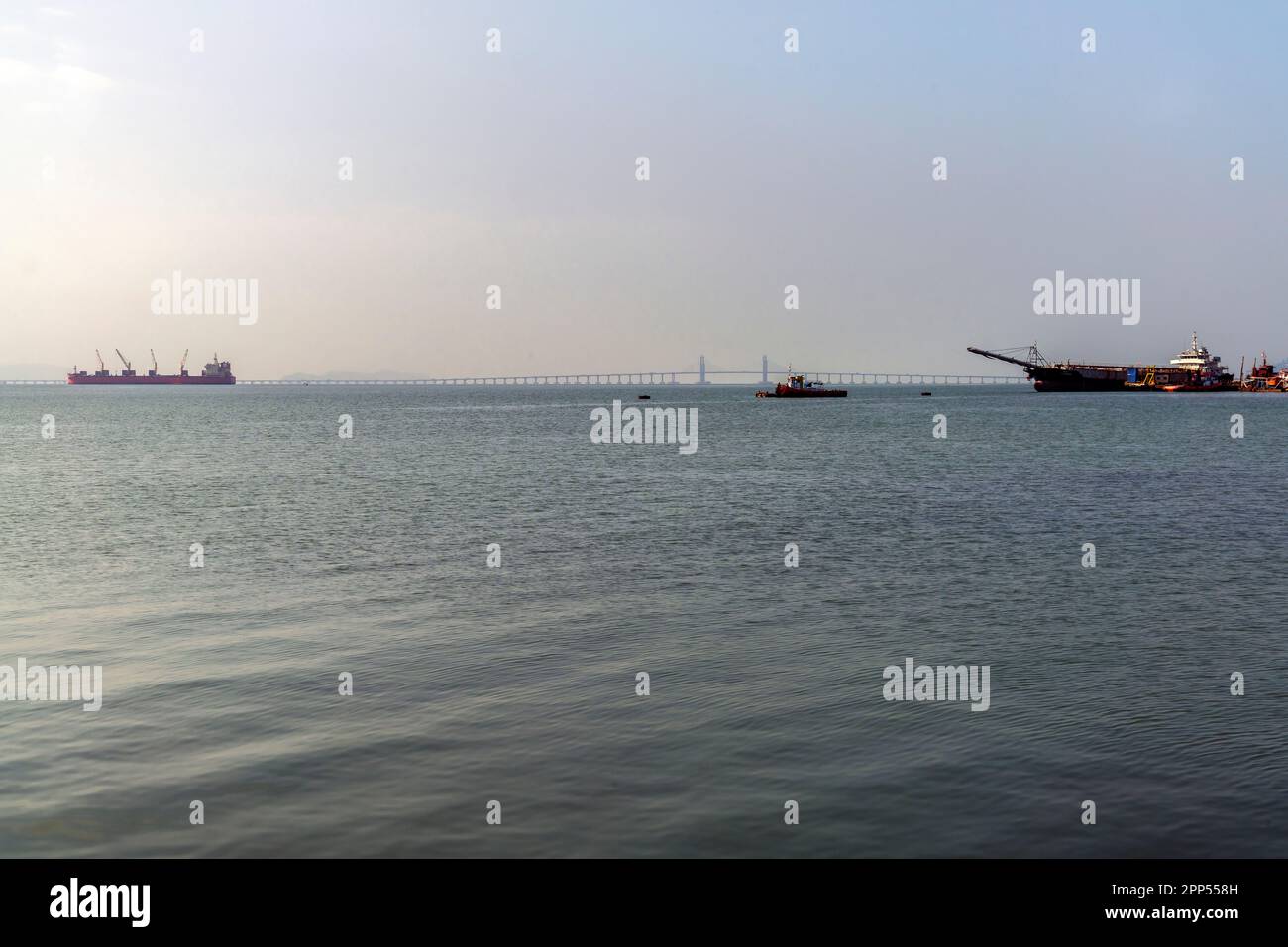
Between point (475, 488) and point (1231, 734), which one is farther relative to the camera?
point (475, 488)

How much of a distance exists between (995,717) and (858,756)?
128 inches

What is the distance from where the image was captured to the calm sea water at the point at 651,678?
13.3 metres

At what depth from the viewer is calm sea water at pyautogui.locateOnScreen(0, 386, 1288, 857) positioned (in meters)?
13.3

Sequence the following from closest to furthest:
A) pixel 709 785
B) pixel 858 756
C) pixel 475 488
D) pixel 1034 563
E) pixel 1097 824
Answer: pixel 1097 824
pixel 709 785
pixel 858 756
pixel 1034 563
pixel 475 488

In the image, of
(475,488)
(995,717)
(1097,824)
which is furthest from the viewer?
(475,488)

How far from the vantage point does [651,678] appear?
20125mm

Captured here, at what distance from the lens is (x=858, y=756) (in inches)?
620
